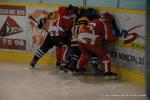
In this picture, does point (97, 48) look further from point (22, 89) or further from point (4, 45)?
point (4, 45)

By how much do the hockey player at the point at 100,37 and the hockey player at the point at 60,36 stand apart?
378 millimetres

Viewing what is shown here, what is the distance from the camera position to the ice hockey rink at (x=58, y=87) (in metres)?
4.11

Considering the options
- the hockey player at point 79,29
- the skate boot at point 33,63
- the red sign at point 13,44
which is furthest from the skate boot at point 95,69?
the red sign at point 13,44

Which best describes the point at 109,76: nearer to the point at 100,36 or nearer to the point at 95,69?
the point at 95,69

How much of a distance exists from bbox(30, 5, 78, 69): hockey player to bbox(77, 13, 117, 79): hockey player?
1.24 ft

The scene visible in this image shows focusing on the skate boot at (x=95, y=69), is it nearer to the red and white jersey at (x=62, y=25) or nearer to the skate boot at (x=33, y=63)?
the red and white jersey at (x=62, y=25)

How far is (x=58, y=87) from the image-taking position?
177 inches

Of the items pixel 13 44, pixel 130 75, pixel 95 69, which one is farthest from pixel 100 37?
pixel 13 44

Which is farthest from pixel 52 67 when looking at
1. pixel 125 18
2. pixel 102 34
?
pixel 125 18

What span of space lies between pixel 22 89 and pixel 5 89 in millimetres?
192

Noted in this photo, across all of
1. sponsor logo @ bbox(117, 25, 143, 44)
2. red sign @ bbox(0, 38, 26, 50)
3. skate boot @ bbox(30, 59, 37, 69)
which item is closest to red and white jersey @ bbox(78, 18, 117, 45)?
sponsor logo @ bbox(117, 25, 143, 44)

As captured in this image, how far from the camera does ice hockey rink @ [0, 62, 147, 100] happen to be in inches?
162

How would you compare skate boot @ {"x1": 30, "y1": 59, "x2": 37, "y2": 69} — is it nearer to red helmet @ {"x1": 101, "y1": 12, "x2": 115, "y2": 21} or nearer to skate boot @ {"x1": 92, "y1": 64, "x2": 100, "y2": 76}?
skate boot @ {"x1": 92, "y1": 64, "x2": 100, "y2": 76}

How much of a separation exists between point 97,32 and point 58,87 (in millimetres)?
892
